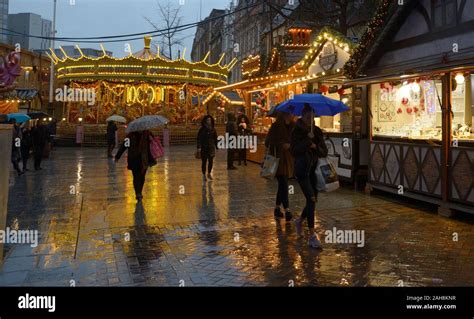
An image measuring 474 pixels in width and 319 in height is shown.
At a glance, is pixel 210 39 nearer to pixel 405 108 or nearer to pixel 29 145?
pixel 29 145

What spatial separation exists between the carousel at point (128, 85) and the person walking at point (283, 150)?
2360 cm

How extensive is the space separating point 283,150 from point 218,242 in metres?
2.02

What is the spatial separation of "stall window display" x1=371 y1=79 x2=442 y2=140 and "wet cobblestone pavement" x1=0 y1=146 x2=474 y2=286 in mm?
1639

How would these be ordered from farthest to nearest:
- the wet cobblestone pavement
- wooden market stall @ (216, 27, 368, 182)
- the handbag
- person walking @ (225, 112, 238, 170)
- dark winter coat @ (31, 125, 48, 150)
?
1. dark winter coat @ (31, 125, 48, 150)
2. person walking @ (225, 112, 238, 170)
3. wooden market stall @ (216, 27, 368, 182)
4. the handbag
5. the wet cobblestone pavement

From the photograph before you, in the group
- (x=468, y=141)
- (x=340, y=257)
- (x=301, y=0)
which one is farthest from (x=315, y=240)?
(x=301, y=0)

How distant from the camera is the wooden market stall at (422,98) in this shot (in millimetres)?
8008

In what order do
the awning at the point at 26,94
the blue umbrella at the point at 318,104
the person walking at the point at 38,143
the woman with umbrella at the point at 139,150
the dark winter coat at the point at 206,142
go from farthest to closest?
the awning at the point at 26,94 < the person walking at the point at 38,143 < the dark winter coat at the point at 206,142 < the woman with umbrella at the point at 139,150 < the blue umbrella at the point at 318,104

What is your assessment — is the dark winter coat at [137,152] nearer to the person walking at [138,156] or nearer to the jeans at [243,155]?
the person walking at [138,156]

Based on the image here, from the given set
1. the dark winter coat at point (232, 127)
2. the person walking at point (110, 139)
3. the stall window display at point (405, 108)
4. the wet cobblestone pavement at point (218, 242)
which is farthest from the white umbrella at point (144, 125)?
the person walking at point (110, 139)

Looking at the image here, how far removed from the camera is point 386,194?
1030 cm

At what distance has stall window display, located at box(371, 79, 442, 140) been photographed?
980 cm

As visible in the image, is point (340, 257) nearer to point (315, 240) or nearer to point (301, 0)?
point (315, 240)

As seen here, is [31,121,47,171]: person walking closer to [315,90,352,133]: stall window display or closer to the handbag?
[315,90,352,133]: stall window display

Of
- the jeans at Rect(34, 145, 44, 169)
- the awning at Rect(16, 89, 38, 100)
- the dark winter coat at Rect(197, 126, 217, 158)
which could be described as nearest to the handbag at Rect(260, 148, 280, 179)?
the dark winter coat at Rect(197, 126, 217, 158)
